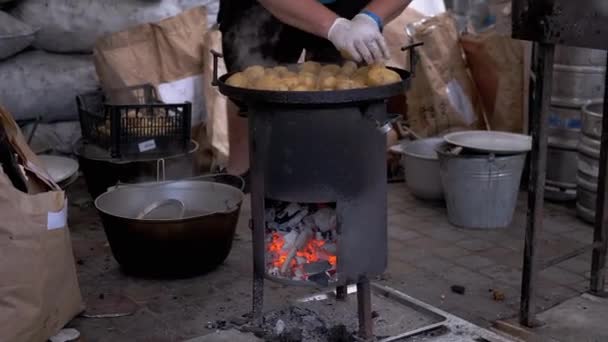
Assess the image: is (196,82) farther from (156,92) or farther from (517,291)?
(517,291)

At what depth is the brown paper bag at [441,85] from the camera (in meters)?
5.34

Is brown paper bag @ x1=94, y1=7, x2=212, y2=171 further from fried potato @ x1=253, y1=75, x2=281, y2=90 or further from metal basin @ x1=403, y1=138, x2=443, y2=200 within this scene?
fried potato @ x1=253, y1=75, x2=281, y2=90

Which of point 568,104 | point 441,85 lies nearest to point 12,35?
point 441,85

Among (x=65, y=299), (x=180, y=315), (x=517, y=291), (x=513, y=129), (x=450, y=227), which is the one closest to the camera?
(x=65, y=299)

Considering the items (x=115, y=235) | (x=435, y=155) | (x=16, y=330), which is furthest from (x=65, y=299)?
(x=435, y=155)

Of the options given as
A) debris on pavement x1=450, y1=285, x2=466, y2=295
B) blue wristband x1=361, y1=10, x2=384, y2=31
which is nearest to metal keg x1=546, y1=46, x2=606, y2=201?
debris on pavement x1=450, y1=285, x2=466, y2=295

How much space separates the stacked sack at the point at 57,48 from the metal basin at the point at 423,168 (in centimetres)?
173

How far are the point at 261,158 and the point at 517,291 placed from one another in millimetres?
1517

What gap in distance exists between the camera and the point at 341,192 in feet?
9.09

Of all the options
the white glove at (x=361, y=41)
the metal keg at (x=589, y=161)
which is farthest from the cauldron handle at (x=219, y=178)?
the metal keg at (x=589, y=161)

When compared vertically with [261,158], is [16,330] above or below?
below

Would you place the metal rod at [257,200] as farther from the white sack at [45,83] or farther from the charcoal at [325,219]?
the white sack at [45,83]

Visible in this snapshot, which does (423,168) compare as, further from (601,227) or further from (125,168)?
(125,168)

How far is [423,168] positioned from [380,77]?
204 centimetres
